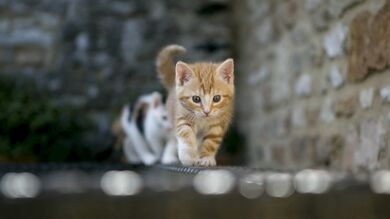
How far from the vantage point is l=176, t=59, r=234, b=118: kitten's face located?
1916 mm

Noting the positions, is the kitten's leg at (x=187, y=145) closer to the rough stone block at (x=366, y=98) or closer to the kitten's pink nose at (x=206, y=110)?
the kitten's pink nose at (x=206, y=110)

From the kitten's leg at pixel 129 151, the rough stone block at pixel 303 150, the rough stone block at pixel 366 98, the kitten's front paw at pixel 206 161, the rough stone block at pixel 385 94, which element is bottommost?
the kitten's leg at pixel 129 151

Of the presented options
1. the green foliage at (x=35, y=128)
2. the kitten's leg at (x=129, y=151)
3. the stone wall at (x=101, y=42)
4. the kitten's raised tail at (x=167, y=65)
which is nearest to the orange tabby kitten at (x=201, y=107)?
the kitten's raised tail at (x=167, y=65)

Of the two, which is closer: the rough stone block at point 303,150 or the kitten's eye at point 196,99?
the kitten's eye at point 196,99

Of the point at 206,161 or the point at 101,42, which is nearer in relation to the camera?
the point at 206,161

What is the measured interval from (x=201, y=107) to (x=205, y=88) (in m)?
0.06

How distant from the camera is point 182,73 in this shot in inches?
77.0

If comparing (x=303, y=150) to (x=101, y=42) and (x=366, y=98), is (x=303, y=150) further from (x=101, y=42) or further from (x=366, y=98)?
(x=101, y=42)

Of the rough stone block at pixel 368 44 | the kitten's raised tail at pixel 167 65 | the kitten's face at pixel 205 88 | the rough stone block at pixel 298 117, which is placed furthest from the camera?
the rough stone block at pixel 298 117

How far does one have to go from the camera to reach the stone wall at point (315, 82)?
214 centimetres

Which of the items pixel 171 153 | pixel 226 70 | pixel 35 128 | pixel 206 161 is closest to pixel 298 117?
pixel 171 153

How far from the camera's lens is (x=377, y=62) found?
2.10 meters

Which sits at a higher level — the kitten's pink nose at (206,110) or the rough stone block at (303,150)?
the kitten's pink nose at (206,110)

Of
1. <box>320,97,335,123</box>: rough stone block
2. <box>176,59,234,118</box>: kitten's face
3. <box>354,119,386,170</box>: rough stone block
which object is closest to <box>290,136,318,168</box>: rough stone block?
<box>320,97,335,123</box>: rough stone block
